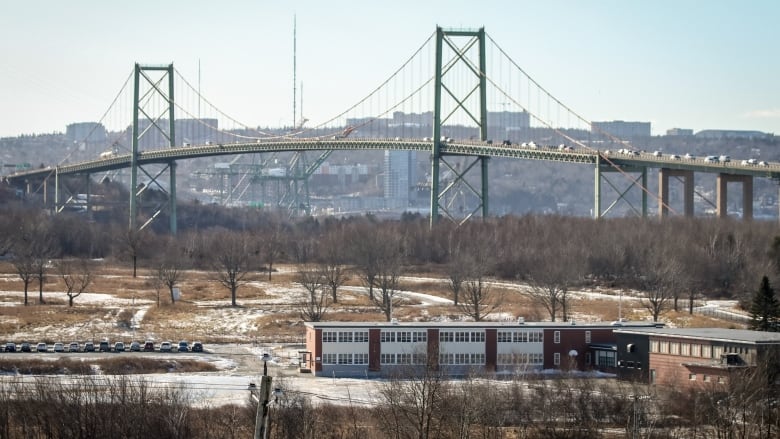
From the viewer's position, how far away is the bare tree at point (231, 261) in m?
65.7

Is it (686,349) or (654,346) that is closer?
(686,349)

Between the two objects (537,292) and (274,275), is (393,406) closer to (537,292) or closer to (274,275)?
(537,292)

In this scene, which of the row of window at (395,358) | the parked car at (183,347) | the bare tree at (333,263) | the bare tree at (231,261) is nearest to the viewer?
the row of window at (395,358)

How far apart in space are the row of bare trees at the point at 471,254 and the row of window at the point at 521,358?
8.93m

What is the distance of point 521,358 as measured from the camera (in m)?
47.0

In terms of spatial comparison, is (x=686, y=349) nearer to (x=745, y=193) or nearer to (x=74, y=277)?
(x=74, y=277)

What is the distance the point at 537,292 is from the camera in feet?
201

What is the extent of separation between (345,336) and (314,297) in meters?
11.6

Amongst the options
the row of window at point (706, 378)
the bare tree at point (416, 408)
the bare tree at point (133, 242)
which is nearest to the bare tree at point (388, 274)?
the bare tree at point (133, 242)

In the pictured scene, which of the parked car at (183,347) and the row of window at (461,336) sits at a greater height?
the row of window at (461,336)

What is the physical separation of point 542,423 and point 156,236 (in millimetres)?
59149

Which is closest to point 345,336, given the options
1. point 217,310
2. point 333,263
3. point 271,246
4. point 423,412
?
point 423,412

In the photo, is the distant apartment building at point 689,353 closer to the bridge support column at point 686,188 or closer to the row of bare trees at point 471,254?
the row of bare trees at point 471,254

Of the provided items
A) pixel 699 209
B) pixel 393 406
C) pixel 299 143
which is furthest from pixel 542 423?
pixel 699 209
